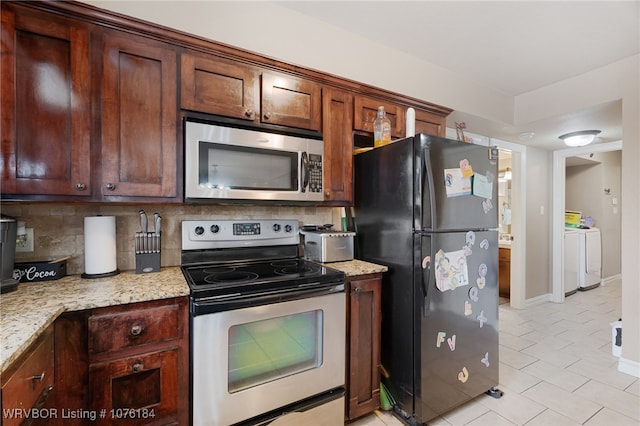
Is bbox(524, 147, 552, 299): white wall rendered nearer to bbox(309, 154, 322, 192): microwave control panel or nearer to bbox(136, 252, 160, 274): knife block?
bbox(309, 154, 322, 192): microwave control panel

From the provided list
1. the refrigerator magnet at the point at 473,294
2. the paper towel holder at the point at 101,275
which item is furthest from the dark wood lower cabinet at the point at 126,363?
the refrigerator magnet at the point at 473,294

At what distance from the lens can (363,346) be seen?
1778mm

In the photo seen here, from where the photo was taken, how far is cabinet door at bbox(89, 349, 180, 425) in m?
1.17

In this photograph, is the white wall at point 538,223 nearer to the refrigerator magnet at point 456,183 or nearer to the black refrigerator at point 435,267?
the black refrigerator at point 435,267

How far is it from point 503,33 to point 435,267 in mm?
1709

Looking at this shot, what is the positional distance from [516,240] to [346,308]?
328 cm

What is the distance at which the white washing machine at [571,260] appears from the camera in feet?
14.8

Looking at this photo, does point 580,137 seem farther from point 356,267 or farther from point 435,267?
point 356,267

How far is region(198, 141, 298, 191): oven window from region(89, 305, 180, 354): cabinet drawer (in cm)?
68

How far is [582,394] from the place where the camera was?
208 cm

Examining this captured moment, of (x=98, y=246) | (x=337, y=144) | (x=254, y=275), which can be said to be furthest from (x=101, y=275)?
(x=337, y=144)

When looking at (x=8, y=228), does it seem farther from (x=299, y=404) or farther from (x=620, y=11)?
(x=620, y=11)

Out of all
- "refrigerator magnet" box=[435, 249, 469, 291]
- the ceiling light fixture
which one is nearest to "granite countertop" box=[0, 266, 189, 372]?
"refrigerator magnet" box=[435, 249, 469, 291]

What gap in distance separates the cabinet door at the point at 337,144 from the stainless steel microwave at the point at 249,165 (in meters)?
0.07
